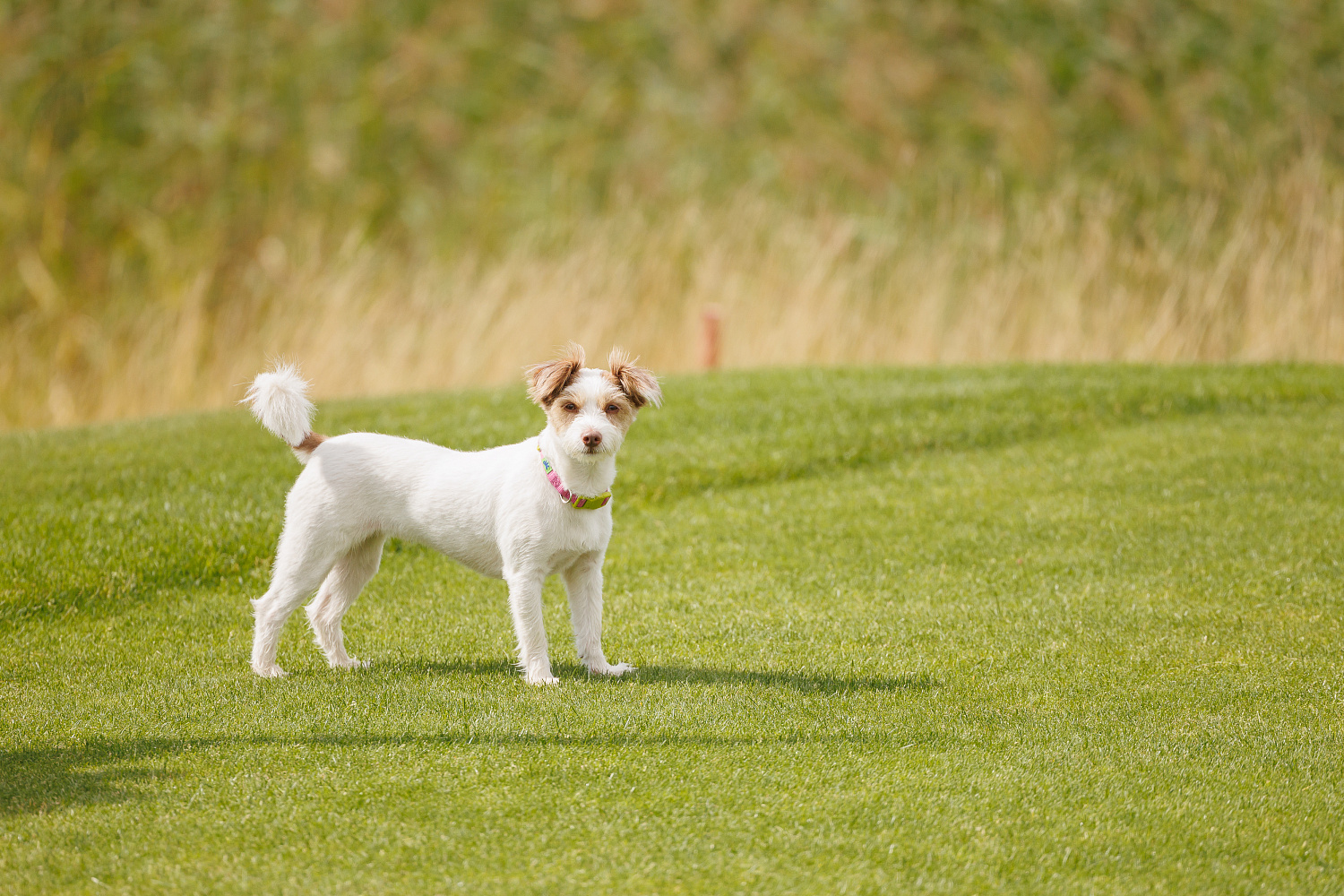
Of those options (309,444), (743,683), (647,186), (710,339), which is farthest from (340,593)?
(647,186)

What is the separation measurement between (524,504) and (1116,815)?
2.44m

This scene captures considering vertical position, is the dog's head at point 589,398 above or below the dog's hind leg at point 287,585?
above

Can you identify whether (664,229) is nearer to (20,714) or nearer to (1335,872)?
(20,714)

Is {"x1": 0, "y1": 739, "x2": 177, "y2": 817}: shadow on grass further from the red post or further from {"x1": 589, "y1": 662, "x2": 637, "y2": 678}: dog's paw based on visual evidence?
the red post

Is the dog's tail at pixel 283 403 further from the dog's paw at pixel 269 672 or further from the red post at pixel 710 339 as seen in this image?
the red post at pixel 710 339

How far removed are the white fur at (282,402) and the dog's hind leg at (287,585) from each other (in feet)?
1.46

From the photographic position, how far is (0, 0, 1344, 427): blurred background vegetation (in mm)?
13664

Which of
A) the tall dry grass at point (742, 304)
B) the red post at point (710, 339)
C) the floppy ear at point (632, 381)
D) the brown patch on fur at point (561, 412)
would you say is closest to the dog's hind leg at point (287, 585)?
the brown patch on fur at point (561, 412)

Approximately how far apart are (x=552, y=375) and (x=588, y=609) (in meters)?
1.04

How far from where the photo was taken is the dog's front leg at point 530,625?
558 centimetres

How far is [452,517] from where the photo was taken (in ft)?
18.7

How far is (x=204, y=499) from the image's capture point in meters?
8.77

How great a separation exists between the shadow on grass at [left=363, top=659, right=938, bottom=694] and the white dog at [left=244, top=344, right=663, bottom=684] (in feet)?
0.41

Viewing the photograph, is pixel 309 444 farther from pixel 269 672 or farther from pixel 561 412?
pixel 561 412
